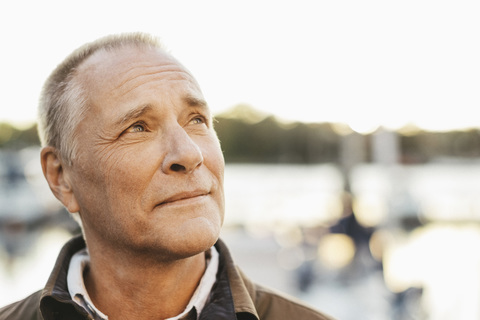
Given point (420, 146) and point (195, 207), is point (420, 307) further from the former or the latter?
point (420, 146)

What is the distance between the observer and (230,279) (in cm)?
206

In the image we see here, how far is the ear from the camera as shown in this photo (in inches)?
89.7

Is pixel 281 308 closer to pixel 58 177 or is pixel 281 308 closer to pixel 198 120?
pixel 198 120

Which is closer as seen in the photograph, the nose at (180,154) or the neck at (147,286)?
the nose at (180,154)

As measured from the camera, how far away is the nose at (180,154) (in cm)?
191

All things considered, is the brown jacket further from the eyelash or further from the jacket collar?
the eyelash

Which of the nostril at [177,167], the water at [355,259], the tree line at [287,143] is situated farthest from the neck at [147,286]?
the tree line at [287,143]

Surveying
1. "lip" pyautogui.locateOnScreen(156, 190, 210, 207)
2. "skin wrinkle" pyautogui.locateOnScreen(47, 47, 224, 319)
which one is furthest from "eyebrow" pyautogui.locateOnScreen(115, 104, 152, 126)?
"lip" pyautogui.locateOnScreen(156, 190, 210, 207)

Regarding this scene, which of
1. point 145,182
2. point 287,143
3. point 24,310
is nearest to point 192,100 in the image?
point 145,182

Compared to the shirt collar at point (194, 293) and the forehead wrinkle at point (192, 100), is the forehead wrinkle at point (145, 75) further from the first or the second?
the shirt collar at point (194, 293)

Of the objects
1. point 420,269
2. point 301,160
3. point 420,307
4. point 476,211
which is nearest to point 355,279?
point 420,269

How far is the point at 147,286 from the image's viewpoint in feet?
6.79

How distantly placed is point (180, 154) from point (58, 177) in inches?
29.0

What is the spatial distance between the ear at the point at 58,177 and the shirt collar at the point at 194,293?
27cm
